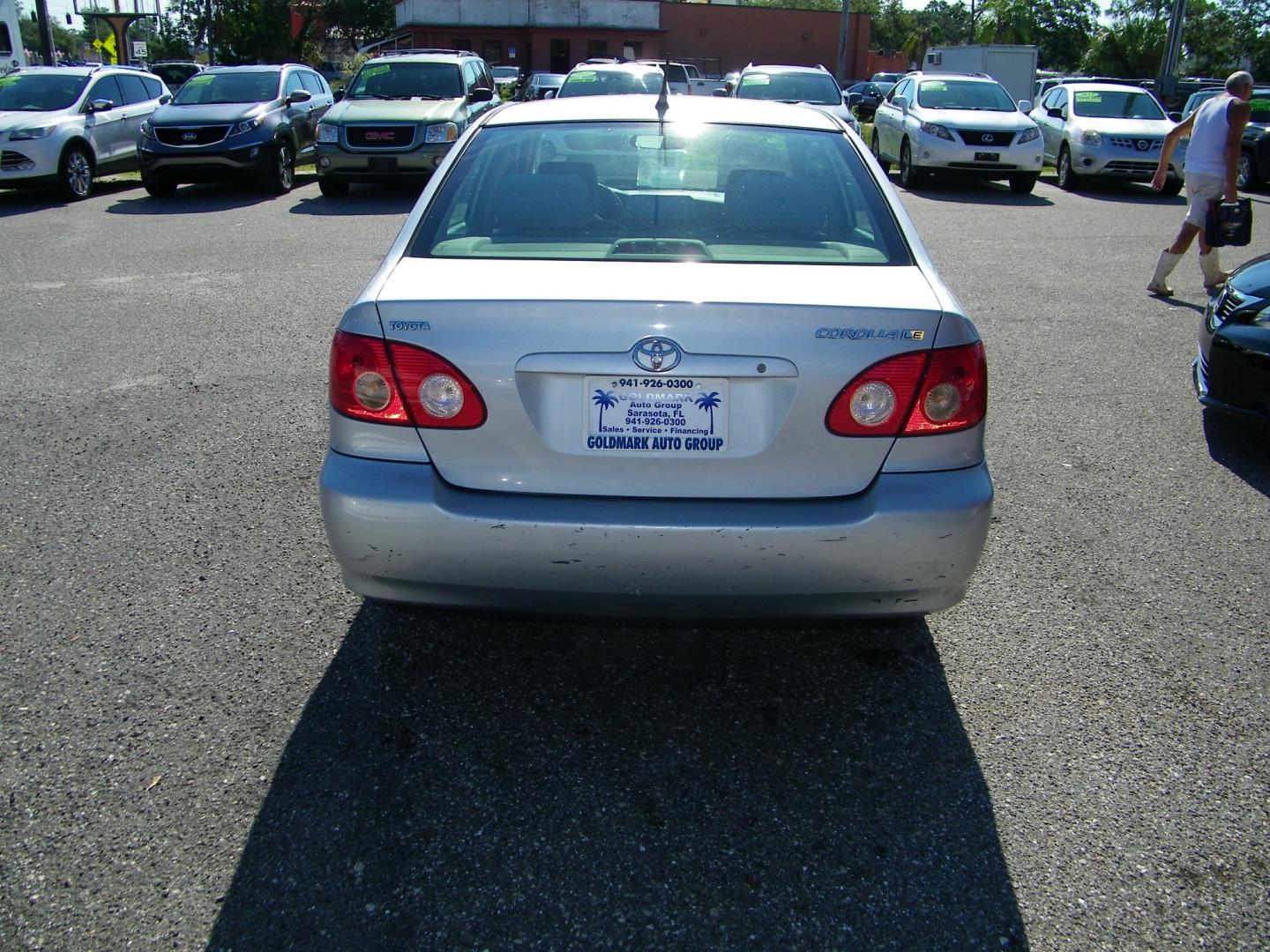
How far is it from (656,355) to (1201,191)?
7911 mm

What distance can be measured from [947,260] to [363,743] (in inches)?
356

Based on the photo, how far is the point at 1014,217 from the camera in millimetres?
13867

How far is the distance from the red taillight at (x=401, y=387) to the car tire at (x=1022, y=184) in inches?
591

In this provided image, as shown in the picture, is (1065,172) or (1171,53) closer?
(1065,172)

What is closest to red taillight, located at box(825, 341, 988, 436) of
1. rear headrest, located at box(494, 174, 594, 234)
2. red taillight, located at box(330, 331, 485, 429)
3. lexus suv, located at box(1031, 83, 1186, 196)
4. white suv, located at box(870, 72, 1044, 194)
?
red taillight, located at box(330, 331, 485, 429)

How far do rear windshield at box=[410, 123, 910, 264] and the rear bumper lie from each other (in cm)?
78

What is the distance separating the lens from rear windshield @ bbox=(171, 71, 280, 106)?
49.5 feet

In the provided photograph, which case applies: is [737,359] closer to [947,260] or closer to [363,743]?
[363,743]

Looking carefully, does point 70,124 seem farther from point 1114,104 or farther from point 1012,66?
point 1012,66

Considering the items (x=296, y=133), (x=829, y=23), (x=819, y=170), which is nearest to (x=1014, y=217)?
(x=296, y=133)

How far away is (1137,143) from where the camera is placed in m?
16.0

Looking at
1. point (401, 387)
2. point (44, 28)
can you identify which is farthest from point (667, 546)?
point (44, 28)

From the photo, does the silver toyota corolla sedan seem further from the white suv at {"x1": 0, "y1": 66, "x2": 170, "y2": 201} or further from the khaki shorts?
the white suv at {"x1": 0, "y1": 66, "x2": 170, "y2": 201}

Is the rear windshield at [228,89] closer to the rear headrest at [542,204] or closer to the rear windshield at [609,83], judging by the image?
the rear windshield at [609,83]
